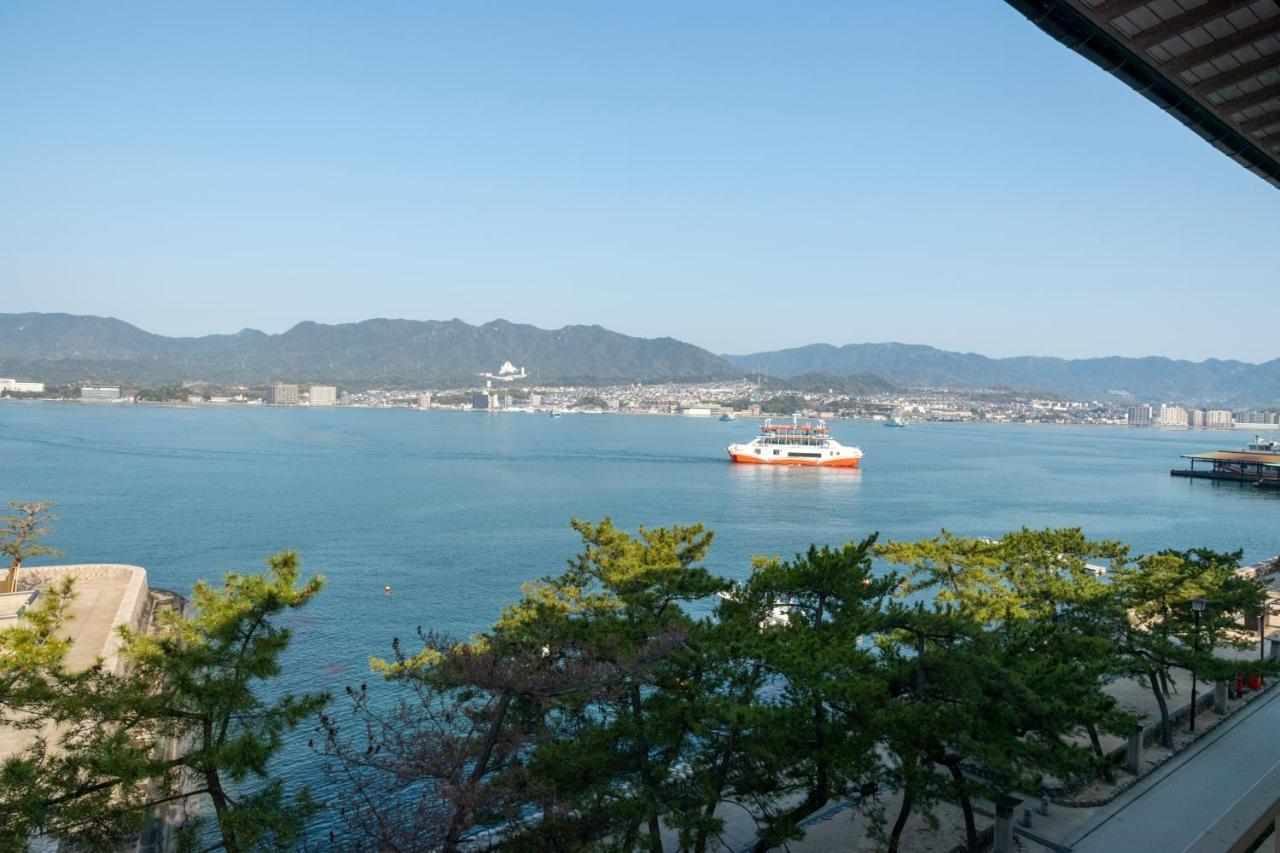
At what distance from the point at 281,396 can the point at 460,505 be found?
117 meters

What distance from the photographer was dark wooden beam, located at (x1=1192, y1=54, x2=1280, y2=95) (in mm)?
4391

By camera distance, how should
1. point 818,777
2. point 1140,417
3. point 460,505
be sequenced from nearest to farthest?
point 818,777 < point 460,505 < point 1140,417

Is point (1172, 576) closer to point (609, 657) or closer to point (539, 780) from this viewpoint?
point (609, 657)

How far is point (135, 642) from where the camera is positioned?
5855 millimetres

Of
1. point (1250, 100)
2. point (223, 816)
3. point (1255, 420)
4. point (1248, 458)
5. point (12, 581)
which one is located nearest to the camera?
point (1250, 100)

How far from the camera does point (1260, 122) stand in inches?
201

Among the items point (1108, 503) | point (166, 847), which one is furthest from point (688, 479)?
point (166, 847)

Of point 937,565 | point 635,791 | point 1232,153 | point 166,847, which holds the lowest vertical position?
point 166,847

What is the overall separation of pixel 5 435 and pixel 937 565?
250 feet

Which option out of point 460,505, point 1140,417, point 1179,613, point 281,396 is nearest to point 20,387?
point 281,396

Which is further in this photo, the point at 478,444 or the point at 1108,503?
the point at 478,444

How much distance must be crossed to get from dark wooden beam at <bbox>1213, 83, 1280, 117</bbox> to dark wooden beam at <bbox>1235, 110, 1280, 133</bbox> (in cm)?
21

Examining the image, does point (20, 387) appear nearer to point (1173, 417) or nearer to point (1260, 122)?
point (1260, 122)

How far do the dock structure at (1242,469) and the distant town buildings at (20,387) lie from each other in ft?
521
